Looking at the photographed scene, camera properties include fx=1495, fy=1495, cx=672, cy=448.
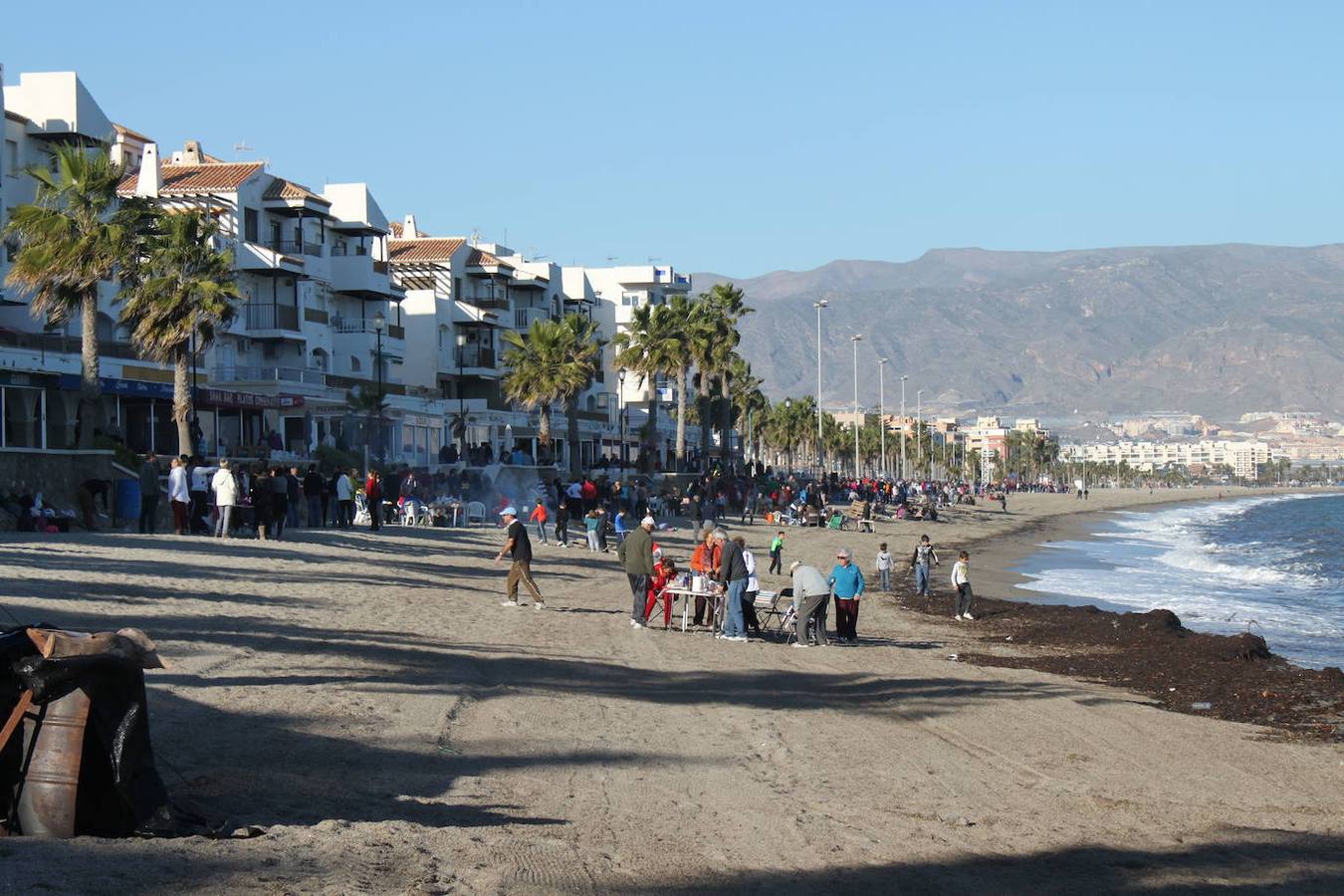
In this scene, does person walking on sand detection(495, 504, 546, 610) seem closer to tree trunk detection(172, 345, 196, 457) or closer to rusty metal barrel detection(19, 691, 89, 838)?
tree trunk detection(172, 345, 196, 457)

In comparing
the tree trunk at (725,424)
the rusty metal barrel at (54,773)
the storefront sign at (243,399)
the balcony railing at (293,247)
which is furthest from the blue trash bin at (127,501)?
the tree trunk at (725,424)

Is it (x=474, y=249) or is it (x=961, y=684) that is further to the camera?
(x=474, y=249)

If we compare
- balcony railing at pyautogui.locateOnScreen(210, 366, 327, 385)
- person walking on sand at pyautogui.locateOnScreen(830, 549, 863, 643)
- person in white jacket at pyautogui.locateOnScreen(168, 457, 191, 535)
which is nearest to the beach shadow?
person walking on sand at pyautogui.locateOnScreen(830, 549, 863, 643)

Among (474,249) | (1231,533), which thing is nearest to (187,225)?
(474,249)

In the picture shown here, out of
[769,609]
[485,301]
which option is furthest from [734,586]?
[485,301]

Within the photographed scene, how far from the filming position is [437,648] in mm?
16125

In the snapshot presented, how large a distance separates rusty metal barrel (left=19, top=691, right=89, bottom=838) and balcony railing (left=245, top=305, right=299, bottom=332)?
4628cm

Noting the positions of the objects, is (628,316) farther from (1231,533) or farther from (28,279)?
(28,279)

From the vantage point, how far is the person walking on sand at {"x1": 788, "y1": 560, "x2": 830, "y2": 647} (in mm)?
19953

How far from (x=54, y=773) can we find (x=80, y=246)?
24533mm

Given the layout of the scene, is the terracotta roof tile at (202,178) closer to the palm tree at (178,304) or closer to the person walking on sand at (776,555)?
the palm tree at (178,304)

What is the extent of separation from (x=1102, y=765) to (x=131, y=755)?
8.18 meters

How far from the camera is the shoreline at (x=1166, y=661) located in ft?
54.7

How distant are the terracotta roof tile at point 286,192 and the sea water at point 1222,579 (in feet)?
92.3
